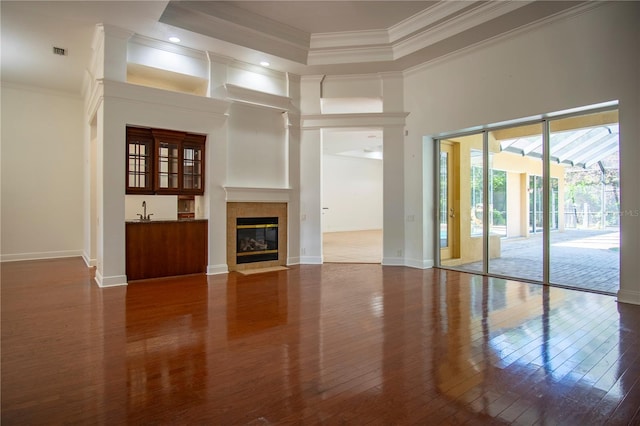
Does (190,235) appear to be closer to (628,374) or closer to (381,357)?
(381,357)

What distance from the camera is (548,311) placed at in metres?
4.07

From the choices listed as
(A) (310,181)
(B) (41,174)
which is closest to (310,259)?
(A) (310,181)

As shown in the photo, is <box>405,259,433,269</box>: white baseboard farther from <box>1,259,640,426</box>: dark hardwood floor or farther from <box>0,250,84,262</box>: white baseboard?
<box>0,250,84,262</box>: white baseboard

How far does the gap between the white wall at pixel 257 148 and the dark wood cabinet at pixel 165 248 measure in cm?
113

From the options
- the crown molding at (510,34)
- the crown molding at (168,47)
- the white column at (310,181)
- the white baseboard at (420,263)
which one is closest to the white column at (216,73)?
the crown molding at (168,47)

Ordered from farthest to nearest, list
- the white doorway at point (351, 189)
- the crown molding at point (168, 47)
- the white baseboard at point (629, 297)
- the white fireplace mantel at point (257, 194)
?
the white doorway at point (351, 189) < the white fireplace mantel at point (257, 194) < the crown molding at point (168, 47) < the white baseboard at point (629, 297)

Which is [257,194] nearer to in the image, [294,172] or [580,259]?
[294,172]

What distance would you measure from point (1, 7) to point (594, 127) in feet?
27.5

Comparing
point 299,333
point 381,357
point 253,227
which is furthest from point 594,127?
point 253,227

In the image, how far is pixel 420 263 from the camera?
6.92 m

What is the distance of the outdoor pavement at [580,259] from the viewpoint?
503cm

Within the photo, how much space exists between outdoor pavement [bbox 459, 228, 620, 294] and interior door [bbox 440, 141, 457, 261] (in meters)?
1.32

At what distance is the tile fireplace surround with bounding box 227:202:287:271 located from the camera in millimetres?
6586

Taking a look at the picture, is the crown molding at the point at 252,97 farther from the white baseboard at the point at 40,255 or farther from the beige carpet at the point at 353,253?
the white baseboard at the point at 40,255
